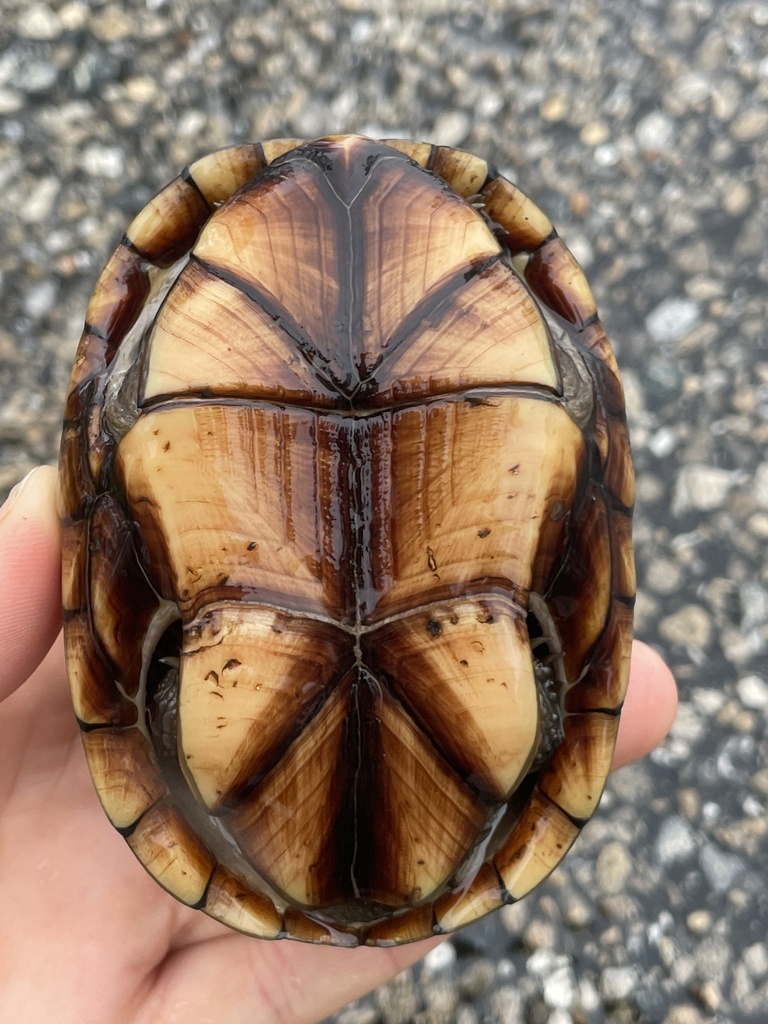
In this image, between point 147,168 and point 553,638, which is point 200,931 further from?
point 147,168

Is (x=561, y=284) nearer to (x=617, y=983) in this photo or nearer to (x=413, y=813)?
(x=413, y=813)

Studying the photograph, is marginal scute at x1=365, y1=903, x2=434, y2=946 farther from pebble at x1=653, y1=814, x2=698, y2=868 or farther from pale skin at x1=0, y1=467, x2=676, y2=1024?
pebble at x1=653, y1=814, x2=698, y2=868

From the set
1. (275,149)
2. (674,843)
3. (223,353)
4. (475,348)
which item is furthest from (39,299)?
(674,843)

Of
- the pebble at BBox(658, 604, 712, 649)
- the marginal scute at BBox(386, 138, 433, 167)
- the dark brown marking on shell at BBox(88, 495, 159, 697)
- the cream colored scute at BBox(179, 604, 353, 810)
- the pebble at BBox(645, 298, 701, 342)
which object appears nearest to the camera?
the cream colored scute at BBox(179, 604, 353, 810)

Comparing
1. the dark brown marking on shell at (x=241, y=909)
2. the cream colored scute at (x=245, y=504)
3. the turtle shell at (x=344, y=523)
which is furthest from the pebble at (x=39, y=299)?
the dark brown marking on shell at (x=241, y=909)

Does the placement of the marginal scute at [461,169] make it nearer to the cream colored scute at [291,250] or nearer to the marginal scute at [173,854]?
the cream colored scute at [291,250]

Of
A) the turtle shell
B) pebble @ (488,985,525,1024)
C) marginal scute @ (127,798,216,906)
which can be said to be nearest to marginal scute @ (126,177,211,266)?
the turtle shell

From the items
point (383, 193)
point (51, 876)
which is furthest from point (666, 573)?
point (51, 876)
